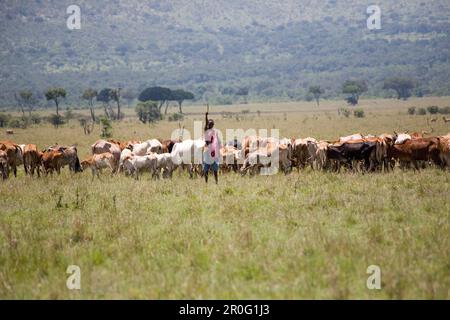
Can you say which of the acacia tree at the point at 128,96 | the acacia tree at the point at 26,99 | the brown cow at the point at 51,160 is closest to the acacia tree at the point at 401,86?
the acacia tree at the point at 128,96

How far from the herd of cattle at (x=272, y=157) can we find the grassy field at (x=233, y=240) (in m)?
1.97

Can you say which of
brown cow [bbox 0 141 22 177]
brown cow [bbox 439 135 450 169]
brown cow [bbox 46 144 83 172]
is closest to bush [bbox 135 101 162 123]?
brown cow [bbox 46 144 83 172]

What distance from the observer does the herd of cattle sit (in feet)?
54.4

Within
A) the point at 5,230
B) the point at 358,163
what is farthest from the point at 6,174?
the point at 358,163

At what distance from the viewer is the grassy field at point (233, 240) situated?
7410 mm

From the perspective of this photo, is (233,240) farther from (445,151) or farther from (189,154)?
(445,151)

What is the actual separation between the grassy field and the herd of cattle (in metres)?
1.97

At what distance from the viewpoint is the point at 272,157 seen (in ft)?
57.3

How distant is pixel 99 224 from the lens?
422 inches

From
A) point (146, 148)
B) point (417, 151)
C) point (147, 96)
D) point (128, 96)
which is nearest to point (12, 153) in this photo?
point (146, 148)

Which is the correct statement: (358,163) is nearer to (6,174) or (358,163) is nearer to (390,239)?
(390,239)
